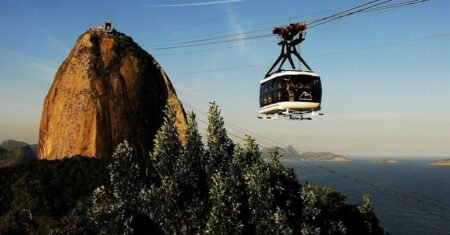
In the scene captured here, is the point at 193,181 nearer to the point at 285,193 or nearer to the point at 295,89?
the point at 285,193

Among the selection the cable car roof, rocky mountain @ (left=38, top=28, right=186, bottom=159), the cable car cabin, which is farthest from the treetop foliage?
rocky mountain @ (left=38, top=28, right=186, bottom=159)

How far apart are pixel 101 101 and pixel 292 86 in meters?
40.4

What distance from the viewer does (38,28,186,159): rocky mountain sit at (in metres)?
65.1

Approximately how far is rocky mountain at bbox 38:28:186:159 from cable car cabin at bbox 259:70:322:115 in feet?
102

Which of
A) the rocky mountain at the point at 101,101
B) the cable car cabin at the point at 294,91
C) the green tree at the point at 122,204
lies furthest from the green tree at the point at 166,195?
the rocky mountain at the point at 101,101

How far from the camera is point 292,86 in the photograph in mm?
33656

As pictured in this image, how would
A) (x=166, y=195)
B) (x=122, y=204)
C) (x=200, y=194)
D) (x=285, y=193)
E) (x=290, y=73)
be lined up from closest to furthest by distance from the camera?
(x=166, y=195)
(x=122, y=204)
(x=200, y=194)
(x=285, y=193)
(x=290, y=73)

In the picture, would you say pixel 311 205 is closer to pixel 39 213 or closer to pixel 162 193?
pixel 162 193

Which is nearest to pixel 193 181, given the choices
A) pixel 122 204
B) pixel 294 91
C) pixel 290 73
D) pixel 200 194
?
pixel 200 194

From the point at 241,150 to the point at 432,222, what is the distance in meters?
112

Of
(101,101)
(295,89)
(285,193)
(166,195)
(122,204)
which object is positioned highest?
(101,101)

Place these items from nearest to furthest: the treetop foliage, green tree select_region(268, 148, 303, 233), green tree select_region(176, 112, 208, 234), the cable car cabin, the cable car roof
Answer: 1. the treetop foliage
2. green tree select_region(176, 112, 208, 234)
3. green tree select_region(268, 148, 303, 233)
4. the cable car roof
5. the cable car cabin

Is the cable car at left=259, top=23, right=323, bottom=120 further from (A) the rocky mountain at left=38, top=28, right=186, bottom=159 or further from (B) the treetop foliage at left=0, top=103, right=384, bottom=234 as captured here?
(A) the rocky mountain at left=38, top=28, right=186, bottom=159

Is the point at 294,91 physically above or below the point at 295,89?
below
